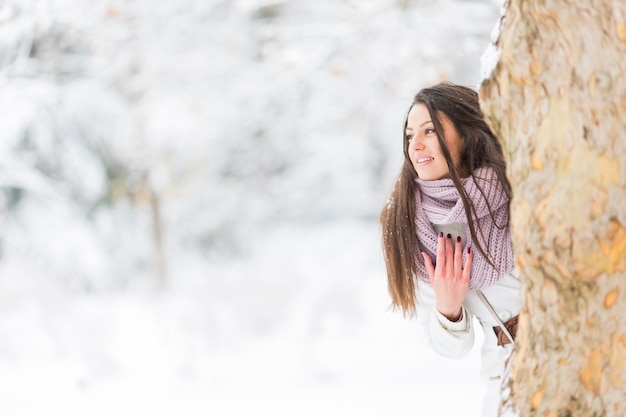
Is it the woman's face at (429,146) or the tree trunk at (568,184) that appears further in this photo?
the woman's face at (429,146)

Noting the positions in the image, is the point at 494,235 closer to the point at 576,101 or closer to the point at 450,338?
the point at 450,338

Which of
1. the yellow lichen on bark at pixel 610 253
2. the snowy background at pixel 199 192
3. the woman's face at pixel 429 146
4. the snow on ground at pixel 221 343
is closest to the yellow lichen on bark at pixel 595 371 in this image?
the yellow lichen on bark at pixel 610 253

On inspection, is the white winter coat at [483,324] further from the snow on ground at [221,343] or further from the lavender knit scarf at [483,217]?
the snow on ground at [221,343]

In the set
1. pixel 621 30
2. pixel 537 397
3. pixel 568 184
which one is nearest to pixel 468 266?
pixel 537 397

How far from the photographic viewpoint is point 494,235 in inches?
68.1

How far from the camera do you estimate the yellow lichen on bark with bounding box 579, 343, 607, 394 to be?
1268 millimetres

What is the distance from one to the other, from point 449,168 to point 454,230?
161 millimetres

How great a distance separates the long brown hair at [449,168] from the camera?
5.68 ft

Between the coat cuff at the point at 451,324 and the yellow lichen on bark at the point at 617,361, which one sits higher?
the coat cuff at the point at 451,324

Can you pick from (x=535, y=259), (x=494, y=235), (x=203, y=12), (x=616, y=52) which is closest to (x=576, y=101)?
(x=616, y=52)

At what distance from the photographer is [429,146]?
177cm

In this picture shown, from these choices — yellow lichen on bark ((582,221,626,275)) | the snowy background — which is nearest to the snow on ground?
the snowy background

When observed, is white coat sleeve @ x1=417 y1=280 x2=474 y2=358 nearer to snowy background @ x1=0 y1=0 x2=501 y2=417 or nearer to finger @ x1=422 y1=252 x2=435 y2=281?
finger @ x1=422 y1=252 x2=435 y2=281

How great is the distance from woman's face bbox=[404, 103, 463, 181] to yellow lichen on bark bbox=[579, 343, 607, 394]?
0.61 meters
